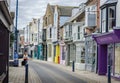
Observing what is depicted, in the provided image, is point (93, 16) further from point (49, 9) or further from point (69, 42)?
point (49, 9)

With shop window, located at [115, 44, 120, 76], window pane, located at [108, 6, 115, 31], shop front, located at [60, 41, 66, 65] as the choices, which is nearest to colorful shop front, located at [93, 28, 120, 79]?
shop window, located at [115, 44, 120, 76]

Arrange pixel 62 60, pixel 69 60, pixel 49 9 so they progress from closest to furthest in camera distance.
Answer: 1. pixel 69 60
2. pixel 62 60
3. pixel 49 9

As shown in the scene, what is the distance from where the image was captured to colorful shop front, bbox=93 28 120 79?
92.5 ft

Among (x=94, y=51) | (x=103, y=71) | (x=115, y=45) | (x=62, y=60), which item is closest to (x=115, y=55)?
(x=115, y=45)

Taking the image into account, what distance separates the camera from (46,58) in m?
73.2

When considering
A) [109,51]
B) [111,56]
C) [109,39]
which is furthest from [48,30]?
[109,39]

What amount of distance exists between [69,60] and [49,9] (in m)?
25.5

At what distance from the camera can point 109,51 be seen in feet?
103

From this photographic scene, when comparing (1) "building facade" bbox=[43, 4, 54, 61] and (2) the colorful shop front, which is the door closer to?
(2) the colorful shop front

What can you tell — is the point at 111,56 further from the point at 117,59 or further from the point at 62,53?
the point at 62,53

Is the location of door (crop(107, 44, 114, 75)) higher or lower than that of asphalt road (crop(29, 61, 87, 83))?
higher

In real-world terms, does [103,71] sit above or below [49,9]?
below

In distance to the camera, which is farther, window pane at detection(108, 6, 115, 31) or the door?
the door

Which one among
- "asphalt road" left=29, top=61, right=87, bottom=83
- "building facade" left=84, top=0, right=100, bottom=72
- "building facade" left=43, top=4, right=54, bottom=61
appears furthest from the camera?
"building facade" left=43, top=4, right=54, bottom=61
